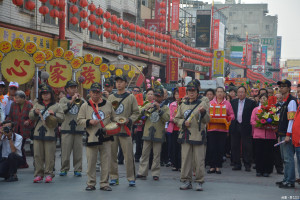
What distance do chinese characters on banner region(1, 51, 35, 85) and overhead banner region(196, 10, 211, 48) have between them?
34981 millimetres

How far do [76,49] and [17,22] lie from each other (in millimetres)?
2793

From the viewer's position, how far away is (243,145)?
12.2m

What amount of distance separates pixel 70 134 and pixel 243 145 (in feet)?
14.2

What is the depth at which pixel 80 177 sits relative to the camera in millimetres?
10242

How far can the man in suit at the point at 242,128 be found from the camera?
39.7 feet

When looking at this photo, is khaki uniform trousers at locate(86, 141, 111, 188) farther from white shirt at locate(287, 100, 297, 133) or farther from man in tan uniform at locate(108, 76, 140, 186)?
white shirt at locate(287, 100, 297, 133)

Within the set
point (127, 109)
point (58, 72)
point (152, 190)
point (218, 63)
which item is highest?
point (218, 63)

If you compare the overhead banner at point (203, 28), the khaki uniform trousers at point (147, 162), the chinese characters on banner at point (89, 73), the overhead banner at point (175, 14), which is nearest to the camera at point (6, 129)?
the khaki uniform trousers at point (147, 162)

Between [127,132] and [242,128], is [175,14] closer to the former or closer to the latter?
[242,128]

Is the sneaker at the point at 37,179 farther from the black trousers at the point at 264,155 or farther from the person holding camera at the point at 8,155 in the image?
the black trousers at the point at 264,155

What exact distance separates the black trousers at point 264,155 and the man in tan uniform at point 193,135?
2434mm

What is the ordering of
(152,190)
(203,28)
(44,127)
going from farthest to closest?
(203,28) → (44,127) → (152,190)

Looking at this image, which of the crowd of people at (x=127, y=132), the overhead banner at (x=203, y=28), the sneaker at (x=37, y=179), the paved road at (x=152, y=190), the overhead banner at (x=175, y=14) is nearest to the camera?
the paved road at (x=152, y=190)

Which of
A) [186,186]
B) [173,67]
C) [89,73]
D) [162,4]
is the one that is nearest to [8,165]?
[186,186]
